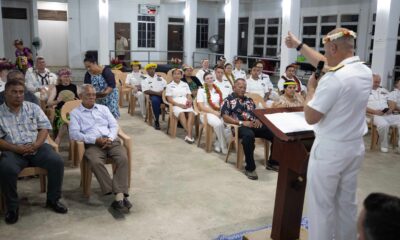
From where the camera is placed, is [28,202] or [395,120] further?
[395,120]

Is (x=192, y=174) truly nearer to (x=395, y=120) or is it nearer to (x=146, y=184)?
(x=146, y=184)

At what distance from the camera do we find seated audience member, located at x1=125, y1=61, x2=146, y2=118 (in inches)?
297

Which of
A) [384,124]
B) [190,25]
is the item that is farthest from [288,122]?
[190,25]

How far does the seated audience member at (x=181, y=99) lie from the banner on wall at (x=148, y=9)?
1018 centimetres

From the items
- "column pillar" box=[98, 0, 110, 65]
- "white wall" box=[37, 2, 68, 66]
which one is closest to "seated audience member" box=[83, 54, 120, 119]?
"column pillar" box=[98, 0, 110, 65]

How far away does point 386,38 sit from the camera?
288 inches

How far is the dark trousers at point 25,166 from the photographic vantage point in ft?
10.5

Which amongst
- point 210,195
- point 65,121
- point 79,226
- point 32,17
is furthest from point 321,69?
point 32,17

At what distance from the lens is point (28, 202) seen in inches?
142

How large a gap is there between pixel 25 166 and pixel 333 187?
252 cm

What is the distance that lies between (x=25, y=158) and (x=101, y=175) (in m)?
0.66

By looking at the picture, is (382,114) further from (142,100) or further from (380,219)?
(380,219)

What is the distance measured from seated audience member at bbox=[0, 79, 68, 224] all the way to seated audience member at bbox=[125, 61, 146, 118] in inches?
154

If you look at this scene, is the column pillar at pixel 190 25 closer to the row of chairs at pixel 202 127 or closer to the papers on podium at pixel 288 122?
the row of chairs at pixel 202 127
